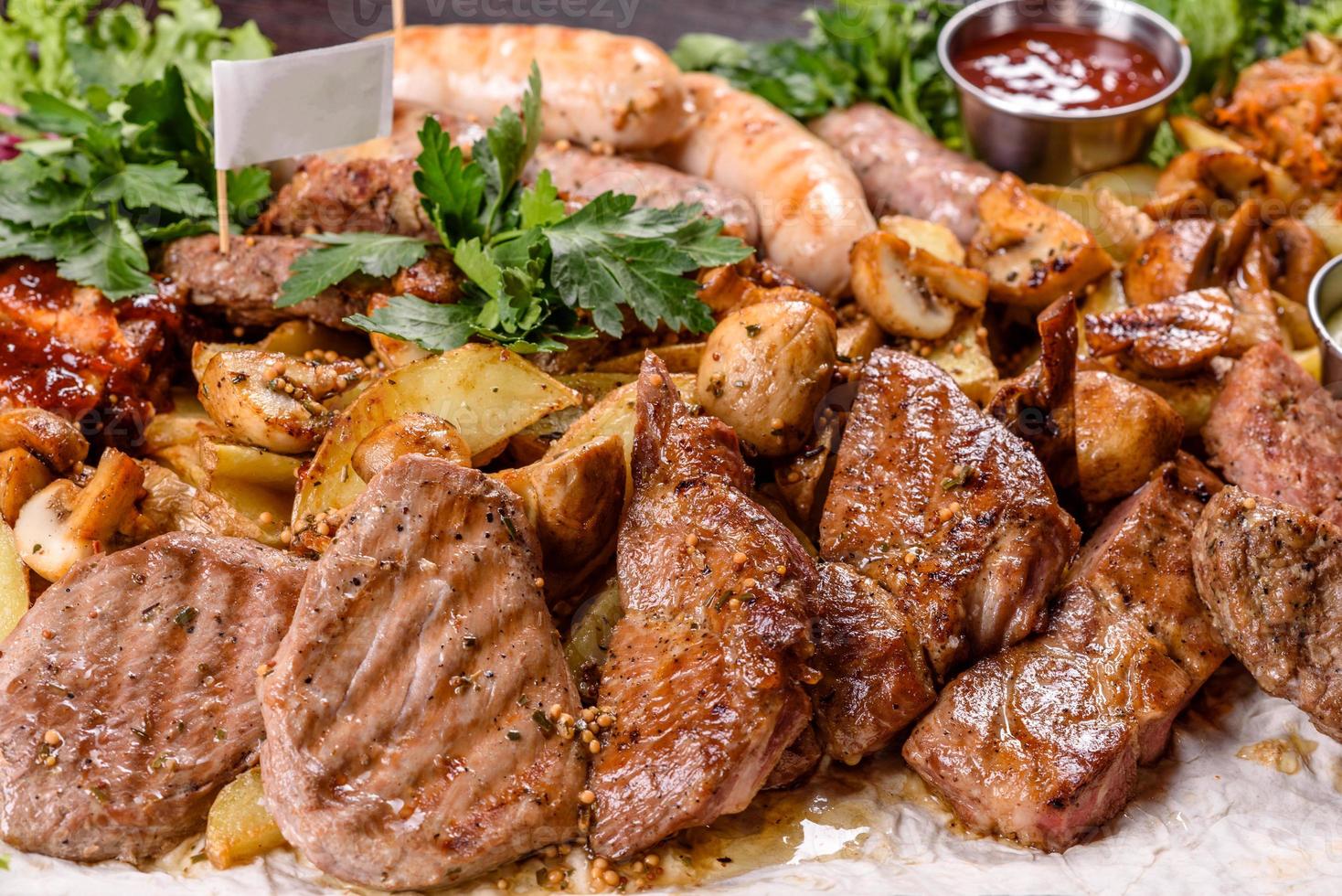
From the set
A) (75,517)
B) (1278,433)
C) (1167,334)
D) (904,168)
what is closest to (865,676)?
(1278,433)

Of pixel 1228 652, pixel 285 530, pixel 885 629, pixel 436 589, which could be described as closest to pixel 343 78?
pixel 285 530

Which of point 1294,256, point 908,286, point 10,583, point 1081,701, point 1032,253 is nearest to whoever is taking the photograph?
point 1081,701

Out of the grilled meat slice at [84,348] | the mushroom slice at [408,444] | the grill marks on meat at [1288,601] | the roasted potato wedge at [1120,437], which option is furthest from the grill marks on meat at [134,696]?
the grill marks on meat at [1288,601]

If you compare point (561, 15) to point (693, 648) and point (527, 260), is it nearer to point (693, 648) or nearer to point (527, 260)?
point (527, 260)

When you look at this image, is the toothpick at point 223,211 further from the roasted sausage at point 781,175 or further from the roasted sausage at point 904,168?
the roasted sausage at point 904,168

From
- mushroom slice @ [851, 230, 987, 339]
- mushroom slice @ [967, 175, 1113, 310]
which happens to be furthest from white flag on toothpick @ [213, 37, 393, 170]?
mushroom slice @ [967, 175, 1113, 310]

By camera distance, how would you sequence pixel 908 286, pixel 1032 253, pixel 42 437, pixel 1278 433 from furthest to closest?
pixel 1032 253
pixel 908 286
pixel 1278 433
pixel 42 437
